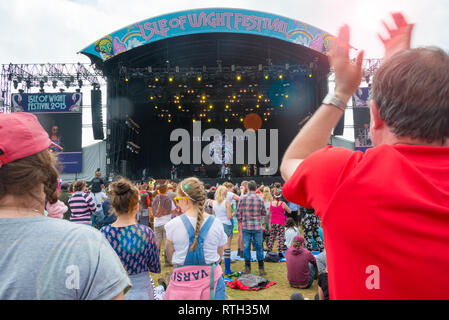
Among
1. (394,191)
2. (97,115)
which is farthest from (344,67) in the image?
(97,115)

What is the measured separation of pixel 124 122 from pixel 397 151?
2038 cm

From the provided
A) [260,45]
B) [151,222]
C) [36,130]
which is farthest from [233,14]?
[36,130]

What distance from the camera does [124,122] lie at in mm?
19766

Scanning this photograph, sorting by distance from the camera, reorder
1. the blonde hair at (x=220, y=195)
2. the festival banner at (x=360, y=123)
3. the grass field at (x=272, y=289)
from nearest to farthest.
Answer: the grass field at (x=272, y=289), the blonde hair at (x=220, y=195), the festival banner at (x=360, y=123)

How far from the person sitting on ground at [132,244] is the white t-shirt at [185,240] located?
9.0 inches

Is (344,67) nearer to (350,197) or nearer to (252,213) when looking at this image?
(350,197)

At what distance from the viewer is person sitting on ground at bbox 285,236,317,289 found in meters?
5.91

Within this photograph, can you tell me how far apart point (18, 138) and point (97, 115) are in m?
19.5

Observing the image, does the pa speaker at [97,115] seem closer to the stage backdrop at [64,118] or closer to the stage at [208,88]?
the stage backdrop at [64,118]

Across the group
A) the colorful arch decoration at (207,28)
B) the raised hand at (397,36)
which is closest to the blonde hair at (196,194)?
the raised hand at (397,36)

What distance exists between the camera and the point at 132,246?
2908 mm

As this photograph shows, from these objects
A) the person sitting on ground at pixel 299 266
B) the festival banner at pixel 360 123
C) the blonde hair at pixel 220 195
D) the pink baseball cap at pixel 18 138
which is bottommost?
the person sitting on ground at pixel 299 266

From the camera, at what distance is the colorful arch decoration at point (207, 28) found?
52.3 feet

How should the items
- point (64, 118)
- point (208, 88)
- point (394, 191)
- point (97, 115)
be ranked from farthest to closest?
point (208, 88), point (64, 118), point (97, 115), point (394, 191)
